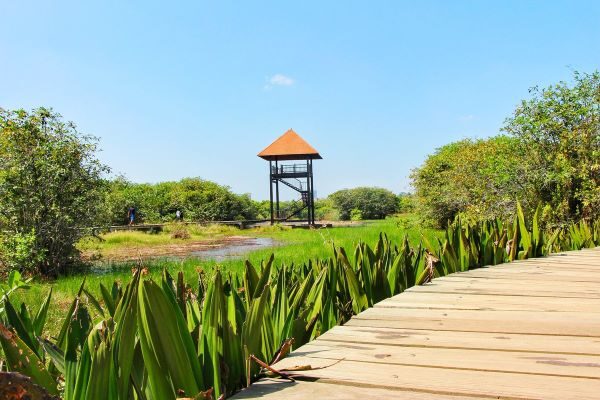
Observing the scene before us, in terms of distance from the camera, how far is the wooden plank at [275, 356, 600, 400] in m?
1.02

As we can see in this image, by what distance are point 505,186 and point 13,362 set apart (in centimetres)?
931

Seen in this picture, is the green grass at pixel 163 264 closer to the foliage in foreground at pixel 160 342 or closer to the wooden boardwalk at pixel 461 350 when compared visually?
the foliage in foreground at pixel 160 342

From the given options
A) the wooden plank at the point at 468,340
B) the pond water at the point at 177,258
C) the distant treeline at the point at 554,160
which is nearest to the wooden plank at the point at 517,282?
the wooden plank at the point at 468,340

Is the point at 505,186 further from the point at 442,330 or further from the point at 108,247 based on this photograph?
the point at 108,247

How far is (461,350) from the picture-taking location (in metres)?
1.36

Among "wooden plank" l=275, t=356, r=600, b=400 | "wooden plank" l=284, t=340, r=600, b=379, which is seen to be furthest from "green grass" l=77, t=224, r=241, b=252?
"wooden plank" l=275, t=356, r=600, b=400

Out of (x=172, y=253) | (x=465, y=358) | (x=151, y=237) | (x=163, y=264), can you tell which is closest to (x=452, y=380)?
(x=465, y=358)

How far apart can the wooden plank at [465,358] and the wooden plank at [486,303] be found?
2.04 feet

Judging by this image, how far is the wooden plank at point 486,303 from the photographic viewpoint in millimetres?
1911

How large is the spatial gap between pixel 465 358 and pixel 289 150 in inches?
1085

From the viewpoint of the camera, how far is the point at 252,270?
1.94 meters

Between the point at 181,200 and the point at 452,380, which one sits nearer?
the point at 452,380

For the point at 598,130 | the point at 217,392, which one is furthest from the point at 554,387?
the point at 598,130

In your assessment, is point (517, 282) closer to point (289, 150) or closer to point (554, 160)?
point (554, 160)
